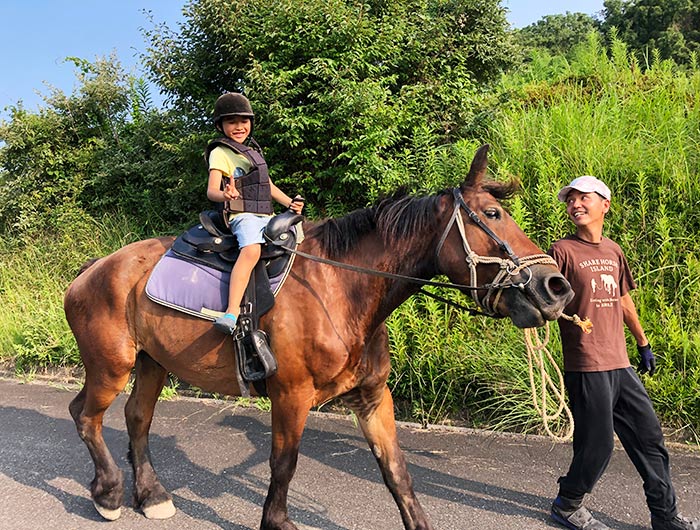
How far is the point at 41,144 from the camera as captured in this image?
366 inches

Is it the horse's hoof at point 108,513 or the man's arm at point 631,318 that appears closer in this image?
the man's arm at point 631,318

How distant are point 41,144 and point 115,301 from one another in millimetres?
7665

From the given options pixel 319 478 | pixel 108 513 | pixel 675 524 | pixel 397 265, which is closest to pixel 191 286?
pixel 397 265

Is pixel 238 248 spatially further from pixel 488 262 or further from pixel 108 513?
pixel 108 513

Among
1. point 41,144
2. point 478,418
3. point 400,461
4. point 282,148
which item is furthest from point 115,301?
point 41,144

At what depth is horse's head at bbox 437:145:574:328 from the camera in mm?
2271

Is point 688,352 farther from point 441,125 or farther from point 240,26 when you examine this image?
point 240,26

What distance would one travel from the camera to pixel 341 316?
2.70m

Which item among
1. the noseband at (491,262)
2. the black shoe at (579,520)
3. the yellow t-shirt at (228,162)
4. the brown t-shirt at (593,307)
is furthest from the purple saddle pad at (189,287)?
the black shoe at (579,520)

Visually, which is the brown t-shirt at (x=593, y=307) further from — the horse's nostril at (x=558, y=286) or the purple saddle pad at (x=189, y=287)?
the purple saddle pad at (x=189, y=287)

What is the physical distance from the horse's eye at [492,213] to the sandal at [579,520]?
175cm

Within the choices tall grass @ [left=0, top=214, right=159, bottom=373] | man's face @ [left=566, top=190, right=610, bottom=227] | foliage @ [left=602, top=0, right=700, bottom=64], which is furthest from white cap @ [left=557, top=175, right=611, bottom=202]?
Result: foliage @ [left=602, top=0, right=700, bottom=64]

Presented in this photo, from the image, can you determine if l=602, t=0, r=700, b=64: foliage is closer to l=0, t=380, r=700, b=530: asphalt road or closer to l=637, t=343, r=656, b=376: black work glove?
l=637, t=343, r=656, b=376: black work glove

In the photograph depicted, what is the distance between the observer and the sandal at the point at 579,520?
110 inches
